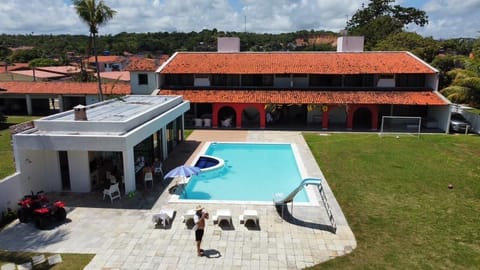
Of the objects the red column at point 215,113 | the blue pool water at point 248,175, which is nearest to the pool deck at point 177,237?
the blue pool water at point 248,175

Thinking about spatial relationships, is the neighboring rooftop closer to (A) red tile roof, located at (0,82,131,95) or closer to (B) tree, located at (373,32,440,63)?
(A) red tile roof, located at (0,82,131,95)

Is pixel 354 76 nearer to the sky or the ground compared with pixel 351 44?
nearer to the ground

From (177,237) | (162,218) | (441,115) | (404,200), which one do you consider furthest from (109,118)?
(441,115)

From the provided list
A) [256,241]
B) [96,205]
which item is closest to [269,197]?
[256,241]

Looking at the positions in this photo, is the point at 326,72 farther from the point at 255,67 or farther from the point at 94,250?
the point at 94,250

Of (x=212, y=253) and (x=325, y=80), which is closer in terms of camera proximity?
(x=212, y=253)

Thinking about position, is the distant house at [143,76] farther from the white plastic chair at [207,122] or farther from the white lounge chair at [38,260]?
the white lounge chair at [38,260]

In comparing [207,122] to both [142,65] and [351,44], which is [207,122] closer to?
[142,65]
